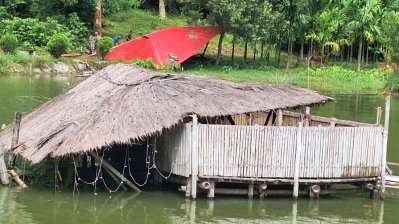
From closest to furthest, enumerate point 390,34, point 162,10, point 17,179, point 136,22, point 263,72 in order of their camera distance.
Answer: point 17,179 < point 263,72 < point 390,34 < point 136,22 < point 162,10

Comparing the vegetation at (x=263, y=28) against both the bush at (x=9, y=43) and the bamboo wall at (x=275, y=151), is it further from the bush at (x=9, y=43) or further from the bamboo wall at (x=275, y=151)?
the bamboo wall at (x=275, y=151)

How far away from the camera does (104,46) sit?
41250mm

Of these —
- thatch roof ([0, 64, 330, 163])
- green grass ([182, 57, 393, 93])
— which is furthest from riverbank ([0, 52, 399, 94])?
thatch roof ([0, 64, 330, 163])

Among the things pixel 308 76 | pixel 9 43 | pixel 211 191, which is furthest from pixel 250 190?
pixel 9 43

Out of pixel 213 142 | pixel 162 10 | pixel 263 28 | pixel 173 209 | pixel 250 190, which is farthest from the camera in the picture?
pixel 162 10

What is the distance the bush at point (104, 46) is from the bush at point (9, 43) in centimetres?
481

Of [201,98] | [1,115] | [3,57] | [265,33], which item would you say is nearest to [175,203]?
[201,98]

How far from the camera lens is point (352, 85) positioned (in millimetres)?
39344

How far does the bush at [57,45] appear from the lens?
133 ft

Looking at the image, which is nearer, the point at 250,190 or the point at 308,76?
the point at 250,190

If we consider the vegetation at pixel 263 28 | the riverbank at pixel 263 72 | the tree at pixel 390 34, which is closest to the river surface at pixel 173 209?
the riverbank at pixel 263 72

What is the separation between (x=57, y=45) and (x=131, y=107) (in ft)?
87.5

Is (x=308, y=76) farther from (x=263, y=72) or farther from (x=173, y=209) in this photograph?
(x=173, y=209)

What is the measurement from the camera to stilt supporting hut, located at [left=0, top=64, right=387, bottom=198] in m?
14.3
